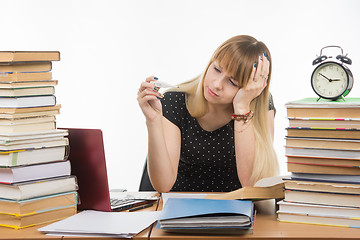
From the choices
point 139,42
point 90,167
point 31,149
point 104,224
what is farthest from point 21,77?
point 139,42

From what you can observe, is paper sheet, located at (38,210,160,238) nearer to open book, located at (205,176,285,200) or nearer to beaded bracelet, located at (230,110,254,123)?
open book, located at (205,176,285,200)

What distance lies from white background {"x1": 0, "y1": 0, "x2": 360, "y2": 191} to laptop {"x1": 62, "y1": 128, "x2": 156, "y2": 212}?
259 cm

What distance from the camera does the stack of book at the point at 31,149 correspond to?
1311mm

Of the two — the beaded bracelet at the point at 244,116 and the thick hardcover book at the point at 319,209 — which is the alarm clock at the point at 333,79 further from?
the beaded bracelet at the point at 244,116

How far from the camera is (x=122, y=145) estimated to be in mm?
4117

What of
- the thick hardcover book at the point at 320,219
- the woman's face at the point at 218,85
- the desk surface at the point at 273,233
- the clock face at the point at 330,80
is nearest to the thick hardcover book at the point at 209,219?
the desk surface at the point at 273,233

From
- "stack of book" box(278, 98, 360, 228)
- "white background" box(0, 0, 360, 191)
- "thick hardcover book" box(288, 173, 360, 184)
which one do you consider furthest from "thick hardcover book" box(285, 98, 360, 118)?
"white background" box(0, 0, 360, 191)

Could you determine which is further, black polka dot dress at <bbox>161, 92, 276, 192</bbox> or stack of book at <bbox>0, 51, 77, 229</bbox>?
black polka dot dress at <bbox>161, 92, 276, 192</bbox>

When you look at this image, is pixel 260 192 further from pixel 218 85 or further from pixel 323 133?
pixel 218 85

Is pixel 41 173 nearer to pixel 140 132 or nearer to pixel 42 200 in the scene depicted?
pixel 42 200

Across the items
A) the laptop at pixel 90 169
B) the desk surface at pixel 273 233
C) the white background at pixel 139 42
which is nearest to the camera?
the desk surface at pixel 273 233

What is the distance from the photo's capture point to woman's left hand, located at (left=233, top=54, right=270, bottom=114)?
77.8 inches

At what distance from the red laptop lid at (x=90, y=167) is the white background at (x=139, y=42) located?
8.51 ft

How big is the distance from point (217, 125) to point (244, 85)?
0.33 metres
